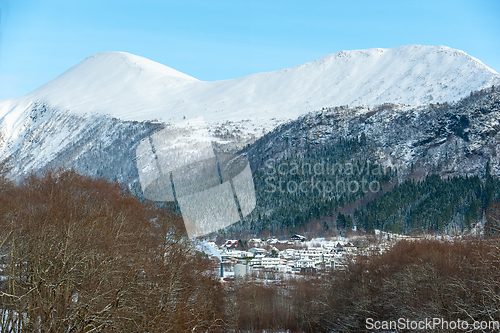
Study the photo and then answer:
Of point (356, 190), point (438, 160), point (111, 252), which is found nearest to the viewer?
point (111, 252)

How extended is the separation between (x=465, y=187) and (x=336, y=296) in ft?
292

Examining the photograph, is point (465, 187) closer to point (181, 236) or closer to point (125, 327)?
point (181, 236)

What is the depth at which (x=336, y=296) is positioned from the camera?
48.9 meters

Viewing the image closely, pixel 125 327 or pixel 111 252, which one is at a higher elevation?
pixel 111 252

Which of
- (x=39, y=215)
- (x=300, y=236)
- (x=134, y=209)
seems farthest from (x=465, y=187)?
(x=39, y=215)
